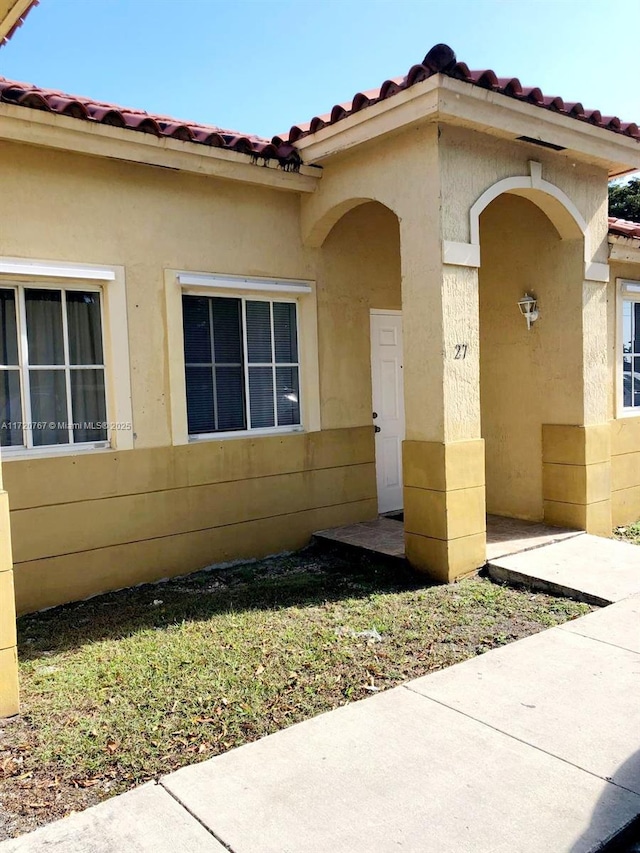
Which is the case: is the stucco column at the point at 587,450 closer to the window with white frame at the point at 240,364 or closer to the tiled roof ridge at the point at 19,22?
→ the window with white frame at the point at 240,364

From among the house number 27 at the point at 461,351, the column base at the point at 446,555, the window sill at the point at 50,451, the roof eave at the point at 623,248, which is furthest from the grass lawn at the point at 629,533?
the window sill at the point at 50,451

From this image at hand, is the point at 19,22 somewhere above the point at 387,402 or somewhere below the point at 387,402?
above

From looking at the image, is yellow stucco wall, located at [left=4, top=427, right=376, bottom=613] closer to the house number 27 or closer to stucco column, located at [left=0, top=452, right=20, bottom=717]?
stucco column, located at [left=0, top=452, right=20, bottom=717]

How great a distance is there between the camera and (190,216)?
6.11m

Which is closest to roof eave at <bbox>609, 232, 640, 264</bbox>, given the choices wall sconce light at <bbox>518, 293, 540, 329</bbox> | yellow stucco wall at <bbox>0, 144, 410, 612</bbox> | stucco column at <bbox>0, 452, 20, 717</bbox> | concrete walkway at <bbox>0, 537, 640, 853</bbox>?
wall sconce light at <bbox>518, 293, 540, 329</bbox>

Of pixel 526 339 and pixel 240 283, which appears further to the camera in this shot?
pixel 526 339

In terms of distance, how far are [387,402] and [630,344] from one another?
10.2 feet

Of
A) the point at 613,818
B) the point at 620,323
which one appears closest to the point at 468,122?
the point at 620,323

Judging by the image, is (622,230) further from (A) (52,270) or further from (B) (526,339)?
(A) (52,270)

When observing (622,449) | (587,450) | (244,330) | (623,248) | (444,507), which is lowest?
(444,507)

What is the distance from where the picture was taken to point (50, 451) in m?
5.51

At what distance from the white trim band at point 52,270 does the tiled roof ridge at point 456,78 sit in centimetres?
224

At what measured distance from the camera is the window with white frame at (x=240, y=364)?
20.7 ft

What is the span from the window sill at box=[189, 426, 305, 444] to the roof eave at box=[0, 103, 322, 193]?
7.74 ft
